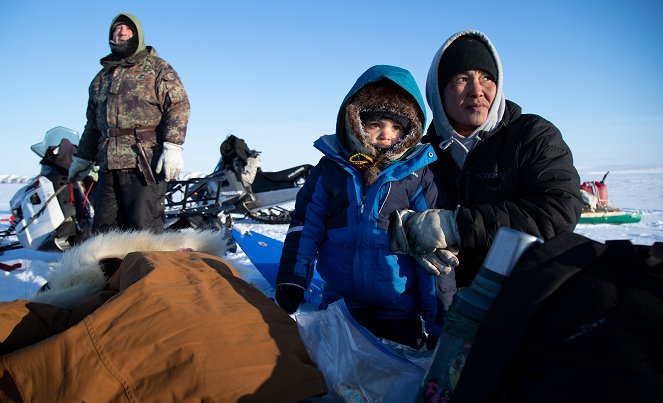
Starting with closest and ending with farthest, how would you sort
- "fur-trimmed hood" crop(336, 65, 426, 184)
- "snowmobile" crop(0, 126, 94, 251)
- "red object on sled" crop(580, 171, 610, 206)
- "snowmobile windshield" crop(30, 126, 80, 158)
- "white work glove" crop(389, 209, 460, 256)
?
1. "white work glove" crop(389, 209, 460, 256)
2. "fur-trimmed hood" crop(336, 65, 426, 184)
3. "snowmobile" crop(0, 126, 94, 251)
4. "snowmobile windshield" crop(30, 126, 80, 158)
5. "red object on sled" crop(580, 171, 610, 206)

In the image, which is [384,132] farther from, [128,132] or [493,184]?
[128,132]

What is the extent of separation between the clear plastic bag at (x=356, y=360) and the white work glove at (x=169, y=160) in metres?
2.28

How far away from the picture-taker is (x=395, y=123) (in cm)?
200

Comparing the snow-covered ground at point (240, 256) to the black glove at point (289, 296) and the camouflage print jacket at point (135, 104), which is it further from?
the camouflage print jacket at point (135, 104)

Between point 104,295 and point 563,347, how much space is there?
131 centimetres

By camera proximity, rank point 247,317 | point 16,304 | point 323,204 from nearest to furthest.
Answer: point 247,317, point 16,304, point 323,204

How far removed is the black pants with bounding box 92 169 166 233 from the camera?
134 inches

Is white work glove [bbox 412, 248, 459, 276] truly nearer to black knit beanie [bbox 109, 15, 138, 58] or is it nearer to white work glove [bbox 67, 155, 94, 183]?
black knit beanie [bbox 109, 15, 138, 58]

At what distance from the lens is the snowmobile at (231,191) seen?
227 inches

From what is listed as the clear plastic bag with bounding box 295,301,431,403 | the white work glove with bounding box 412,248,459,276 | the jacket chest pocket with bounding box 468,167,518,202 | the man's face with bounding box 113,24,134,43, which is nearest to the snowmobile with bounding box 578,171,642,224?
the jacket chest pocket with bounding box 468,167,518,202

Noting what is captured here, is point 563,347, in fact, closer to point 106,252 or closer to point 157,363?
point 157,363

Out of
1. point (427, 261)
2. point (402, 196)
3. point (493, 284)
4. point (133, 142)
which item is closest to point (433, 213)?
point (427, 261)

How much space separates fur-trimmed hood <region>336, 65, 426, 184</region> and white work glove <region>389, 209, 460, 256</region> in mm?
403

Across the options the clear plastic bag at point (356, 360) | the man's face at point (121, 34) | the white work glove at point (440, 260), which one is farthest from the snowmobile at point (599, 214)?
the clear plastic bag at point (356, 360)
